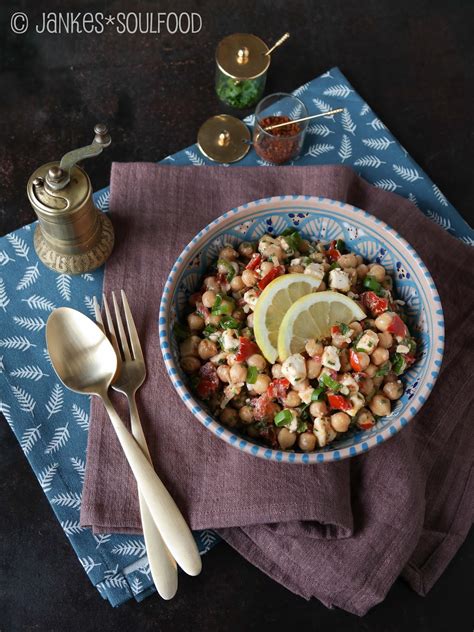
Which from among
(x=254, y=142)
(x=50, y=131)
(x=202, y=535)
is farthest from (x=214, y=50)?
(x=202, y=535)

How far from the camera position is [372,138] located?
8.94 feet

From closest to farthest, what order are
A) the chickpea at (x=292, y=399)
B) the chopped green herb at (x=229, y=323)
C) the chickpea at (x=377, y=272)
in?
the chickpea at (x=292, y=399) < the chopped green herb at (x=229, y=323) < the chickpea at (x=377, y=272)

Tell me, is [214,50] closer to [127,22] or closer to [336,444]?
[127,22]

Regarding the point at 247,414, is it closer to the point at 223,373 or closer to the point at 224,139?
the point at 223,373

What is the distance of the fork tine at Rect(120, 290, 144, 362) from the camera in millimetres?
2209

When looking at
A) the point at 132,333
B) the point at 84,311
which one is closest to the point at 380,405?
the point at 132,333

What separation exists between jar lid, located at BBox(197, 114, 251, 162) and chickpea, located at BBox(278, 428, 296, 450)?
48.5 inches

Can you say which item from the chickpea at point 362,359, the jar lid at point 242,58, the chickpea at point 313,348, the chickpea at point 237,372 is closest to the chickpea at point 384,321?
the chickpea at point 362,359

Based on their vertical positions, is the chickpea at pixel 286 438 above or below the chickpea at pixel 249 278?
below

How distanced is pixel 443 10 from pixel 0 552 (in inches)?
122

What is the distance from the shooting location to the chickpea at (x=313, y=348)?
1.96 metres

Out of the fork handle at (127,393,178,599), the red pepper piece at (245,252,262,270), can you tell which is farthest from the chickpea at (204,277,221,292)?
the fork handle at (127,393,178,599)

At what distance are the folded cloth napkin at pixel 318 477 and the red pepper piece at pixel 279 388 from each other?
256 mm

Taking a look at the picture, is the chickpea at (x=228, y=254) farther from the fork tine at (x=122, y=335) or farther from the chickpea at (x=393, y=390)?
the chickpea at (x=393, y=390)
